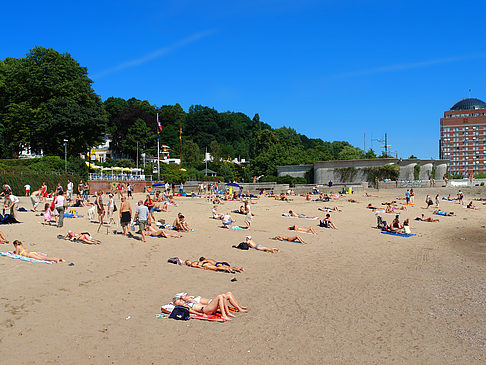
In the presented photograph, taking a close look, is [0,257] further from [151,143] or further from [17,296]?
[151,143]

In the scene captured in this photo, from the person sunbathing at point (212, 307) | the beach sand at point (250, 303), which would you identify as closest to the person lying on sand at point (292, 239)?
the beach sand at point (250, 303)

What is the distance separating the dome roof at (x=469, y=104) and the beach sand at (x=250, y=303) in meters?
105

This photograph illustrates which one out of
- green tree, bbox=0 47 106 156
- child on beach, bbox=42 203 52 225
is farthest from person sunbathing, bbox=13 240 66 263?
green tree, bbox=0 47 106 156

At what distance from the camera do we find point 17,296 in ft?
22.8

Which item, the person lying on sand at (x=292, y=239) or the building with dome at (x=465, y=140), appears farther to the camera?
the building with dome at (x=465, y=140)

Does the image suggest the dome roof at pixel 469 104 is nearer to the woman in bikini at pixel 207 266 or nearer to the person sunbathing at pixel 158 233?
the person sunbathing at pixel 158 233

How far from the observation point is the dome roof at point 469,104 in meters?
102

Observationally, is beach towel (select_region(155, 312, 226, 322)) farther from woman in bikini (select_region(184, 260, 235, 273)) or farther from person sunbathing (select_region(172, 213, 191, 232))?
person sunbathing (select_region(172, 213, 191, 232))

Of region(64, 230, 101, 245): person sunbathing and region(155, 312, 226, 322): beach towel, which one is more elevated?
region(64, 230, 101, 245): person sunbathing

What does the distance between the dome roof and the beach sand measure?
4123 inches

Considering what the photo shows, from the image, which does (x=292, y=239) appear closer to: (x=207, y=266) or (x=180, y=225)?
(x=180, y=225)

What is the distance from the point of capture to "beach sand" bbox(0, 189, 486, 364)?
5402 mm

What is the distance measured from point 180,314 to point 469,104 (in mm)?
116292

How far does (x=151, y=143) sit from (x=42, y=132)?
30.1 meters
